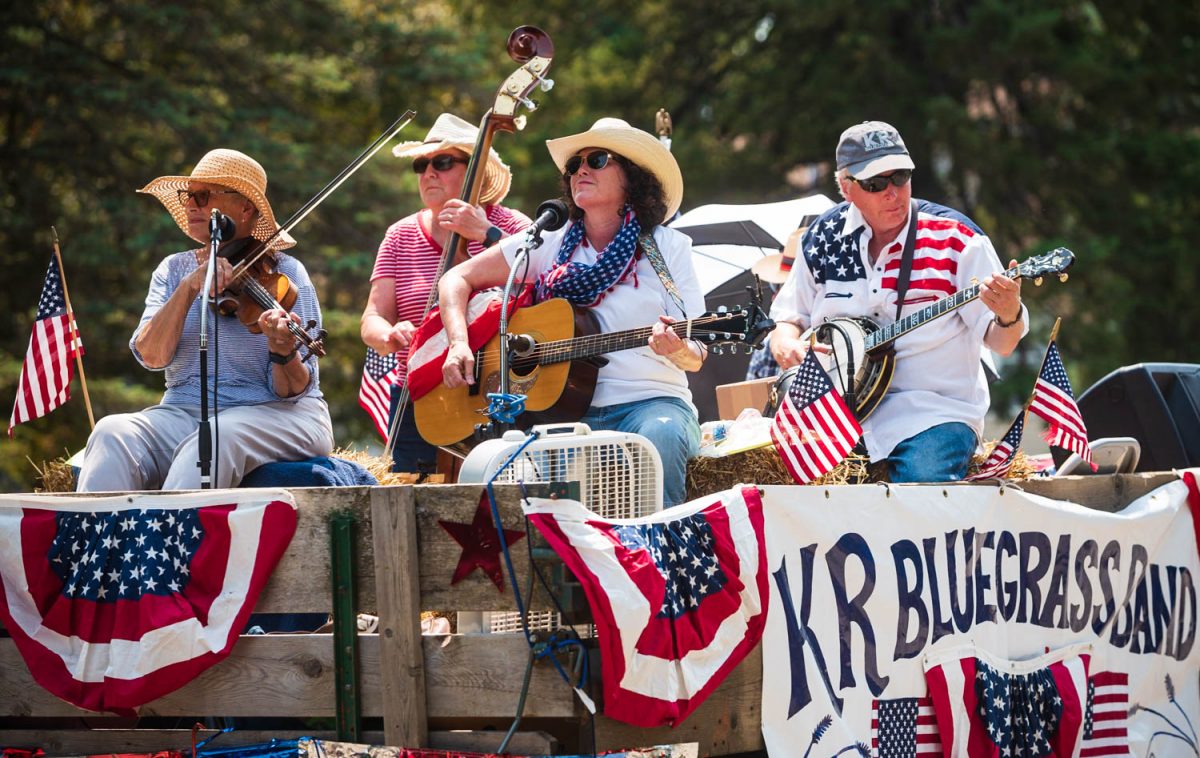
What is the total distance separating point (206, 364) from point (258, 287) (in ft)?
1.75

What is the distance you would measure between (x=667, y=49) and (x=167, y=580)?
17.1 m

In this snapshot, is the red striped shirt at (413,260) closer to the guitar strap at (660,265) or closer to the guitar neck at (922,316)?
the guitar strap at (660,265)

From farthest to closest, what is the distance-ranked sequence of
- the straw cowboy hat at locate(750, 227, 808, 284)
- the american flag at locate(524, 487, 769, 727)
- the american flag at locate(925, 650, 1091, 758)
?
the straw cowboy hat at locate(750, 227, 808, 284) → the american flag at locate(925, 650, 1091, 758) → the american flag at locate(524, 487, 769, 727)

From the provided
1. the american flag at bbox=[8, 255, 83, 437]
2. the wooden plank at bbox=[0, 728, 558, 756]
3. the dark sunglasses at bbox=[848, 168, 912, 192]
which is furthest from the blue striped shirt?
the dark sunglasses at bbox=[848, 168, 912, 192]

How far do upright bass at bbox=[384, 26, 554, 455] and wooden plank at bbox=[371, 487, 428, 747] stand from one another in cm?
202

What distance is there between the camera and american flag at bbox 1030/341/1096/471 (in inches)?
230

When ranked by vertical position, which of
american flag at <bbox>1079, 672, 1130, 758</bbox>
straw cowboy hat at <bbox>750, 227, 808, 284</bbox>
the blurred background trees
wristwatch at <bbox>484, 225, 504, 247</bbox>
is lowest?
american flag at <bbox>1079, 672, 1130, 758</bbox>

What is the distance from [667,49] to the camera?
20.4m

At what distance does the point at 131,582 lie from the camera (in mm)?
4293

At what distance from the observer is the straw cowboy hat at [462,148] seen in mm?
6711

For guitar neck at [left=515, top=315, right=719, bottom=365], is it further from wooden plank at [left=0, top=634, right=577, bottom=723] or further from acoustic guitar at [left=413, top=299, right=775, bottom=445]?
wooden plank at [left=0, top=634, right=577, bottom=723]

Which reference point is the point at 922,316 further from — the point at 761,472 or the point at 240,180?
the point at 240,180

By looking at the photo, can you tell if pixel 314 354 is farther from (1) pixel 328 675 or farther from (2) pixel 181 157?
(2) pixel 181 157

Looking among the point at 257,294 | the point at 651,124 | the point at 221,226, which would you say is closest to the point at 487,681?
Answer: the point at 257,294
